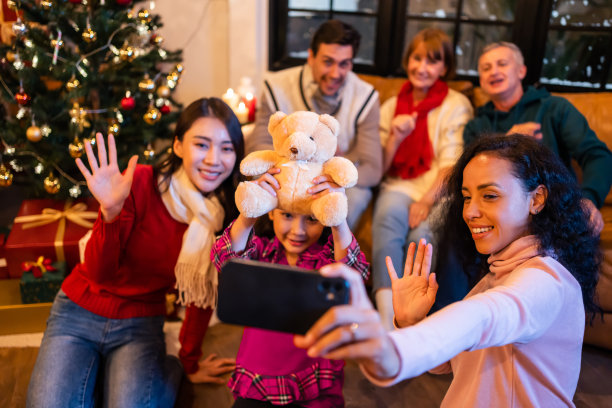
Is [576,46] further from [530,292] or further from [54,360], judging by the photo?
[54,360]

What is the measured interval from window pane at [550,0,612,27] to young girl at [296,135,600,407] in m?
1.89

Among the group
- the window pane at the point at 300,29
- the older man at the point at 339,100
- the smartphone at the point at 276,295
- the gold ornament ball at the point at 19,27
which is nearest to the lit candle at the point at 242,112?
the older man at the point at 339,100

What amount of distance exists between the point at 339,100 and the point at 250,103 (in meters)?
0.71

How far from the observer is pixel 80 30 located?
7.07ft

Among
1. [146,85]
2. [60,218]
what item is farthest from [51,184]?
[146,85]

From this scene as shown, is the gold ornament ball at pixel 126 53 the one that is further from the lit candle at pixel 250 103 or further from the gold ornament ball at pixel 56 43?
the lit candle at pixel 250 103

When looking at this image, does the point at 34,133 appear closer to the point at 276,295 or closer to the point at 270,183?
the point at 270,183

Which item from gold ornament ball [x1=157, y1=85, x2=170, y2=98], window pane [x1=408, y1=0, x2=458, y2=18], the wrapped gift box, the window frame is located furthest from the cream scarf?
window pane [x1=408, y1=0, x2=458, y2=18]

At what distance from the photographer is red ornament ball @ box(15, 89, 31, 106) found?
2049 mm

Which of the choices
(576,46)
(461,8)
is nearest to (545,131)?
(576,46)

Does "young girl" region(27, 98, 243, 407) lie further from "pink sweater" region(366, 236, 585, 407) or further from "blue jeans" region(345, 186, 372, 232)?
"pink sweater" region(366, 236, 585, 407)

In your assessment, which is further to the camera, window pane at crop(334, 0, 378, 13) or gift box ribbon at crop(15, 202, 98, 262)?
window pane at crop(334, 0, 378, 13)

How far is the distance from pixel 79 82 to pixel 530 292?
1.98 m

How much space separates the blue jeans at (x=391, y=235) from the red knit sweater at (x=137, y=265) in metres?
0.75
